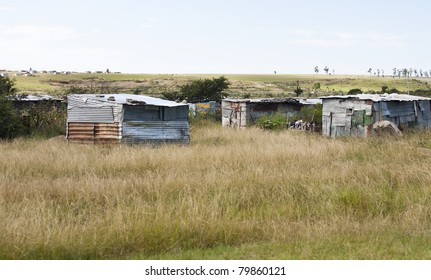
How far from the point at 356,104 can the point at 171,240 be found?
19.2 meters

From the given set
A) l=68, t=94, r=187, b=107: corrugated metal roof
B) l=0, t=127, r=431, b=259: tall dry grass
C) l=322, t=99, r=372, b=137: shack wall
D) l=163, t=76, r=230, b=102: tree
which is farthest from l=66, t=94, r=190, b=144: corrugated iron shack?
l=163, t=76, r=230, b=102: tree

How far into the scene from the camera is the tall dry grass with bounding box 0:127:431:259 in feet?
21.3

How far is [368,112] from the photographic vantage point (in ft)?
76.6

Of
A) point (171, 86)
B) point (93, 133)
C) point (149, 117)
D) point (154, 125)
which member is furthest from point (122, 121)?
point (171, 86)

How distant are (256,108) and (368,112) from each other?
9912 mm

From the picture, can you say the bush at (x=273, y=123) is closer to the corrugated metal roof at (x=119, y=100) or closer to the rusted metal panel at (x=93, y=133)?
the corrugated metal roof at (x=119, y=100)

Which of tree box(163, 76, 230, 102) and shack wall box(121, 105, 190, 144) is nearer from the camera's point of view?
shack wall box(121, 105, 190, 144)

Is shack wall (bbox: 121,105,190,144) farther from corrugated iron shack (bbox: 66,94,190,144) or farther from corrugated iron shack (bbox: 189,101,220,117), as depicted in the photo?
corrugated iron shack (bbox: 189,101,220,117)

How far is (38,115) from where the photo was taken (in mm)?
23984

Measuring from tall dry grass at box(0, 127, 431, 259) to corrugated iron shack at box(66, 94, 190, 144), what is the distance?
17.9 feet

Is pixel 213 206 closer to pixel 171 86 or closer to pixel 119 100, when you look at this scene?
pixel 119 100

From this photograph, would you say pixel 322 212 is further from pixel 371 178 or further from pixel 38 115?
pixel 38 115

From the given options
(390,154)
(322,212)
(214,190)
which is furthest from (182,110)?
(322,212)

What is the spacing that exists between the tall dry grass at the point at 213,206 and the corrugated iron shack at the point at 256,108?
58.4 feet
